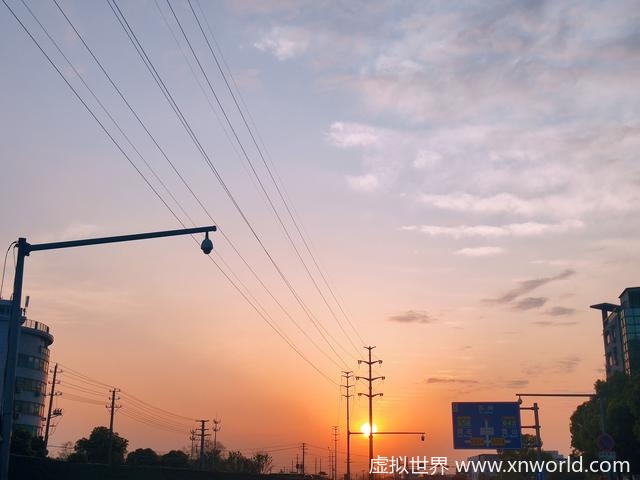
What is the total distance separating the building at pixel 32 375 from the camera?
378 feet

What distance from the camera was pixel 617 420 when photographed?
54031 mm

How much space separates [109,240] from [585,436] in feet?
173

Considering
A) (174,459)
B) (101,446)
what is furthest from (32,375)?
(174,459)

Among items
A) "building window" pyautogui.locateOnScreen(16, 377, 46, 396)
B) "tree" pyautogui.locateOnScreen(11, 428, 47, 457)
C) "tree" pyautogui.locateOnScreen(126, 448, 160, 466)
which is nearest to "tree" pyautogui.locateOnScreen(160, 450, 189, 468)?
"tree" pyautogui.locateOnScreen(126, 448, 160, 466)

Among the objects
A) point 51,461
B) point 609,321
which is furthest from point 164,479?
point 609,321

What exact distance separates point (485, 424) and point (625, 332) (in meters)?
64.9

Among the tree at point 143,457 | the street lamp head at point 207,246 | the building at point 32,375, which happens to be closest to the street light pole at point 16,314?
the street lamp head at point 207,246

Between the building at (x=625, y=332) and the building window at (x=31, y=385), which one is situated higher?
the building at (x=625, y=332)

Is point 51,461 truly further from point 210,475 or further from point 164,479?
point 210,475

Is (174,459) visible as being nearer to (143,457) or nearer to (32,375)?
(143,457)

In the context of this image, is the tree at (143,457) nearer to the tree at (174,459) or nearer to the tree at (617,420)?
the tree at (174,459)

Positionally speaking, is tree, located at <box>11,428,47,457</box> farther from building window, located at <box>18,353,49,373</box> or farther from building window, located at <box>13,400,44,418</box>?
building window, located at <box>18,353,49,373</box>

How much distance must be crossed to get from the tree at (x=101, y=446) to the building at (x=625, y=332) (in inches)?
2701

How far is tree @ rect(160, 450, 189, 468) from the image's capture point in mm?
86375
